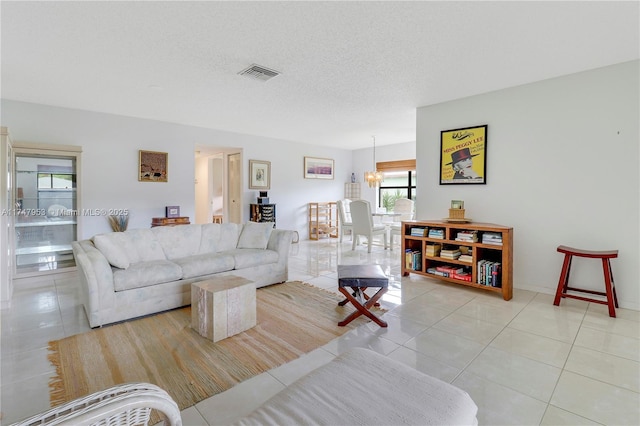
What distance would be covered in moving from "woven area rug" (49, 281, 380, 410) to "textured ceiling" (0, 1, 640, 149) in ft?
8.01

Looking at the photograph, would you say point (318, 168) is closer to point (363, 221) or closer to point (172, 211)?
point (363, 221)

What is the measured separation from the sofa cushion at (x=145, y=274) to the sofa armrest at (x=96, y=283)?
7 centimetres

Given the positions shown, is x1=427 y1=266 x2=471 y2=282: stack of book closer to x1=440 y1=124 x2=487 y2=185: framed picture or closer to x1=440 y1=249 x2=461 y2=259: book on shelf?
x1=440 y1=249 x2=461 y2=259: book on shelf

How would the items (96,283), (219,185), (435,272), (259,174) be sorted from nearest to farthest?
(96,283) < (435,272) < (259,174) < (219,185)

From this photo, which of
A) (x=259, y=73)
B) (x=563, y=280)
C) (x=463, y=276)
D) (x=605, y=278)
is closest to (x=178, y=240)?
(x=259, y=73)

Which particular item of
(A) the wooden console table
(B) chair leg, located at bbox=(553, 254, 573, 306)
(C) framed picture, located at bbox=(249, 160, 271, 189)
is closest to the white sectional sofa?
(A) the wooden console table

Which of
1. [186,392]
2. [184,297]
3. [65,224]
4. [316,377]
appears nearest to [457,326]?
[316,377]

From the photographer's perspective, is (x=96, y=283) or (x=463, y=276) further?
(x=463, y=276)

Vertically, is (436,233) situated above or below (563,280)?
above

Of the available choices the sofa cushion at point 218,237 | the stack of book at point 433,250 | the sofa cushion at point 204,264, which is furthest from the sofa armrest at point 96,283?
the stack of book at point 433,250

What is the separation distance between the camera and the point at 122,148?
4.98 metres

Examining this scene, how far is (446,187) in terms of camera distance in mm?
4387

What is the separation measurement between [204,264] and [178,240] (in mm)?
565

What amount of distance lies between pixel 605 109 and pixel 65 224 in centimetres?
701
